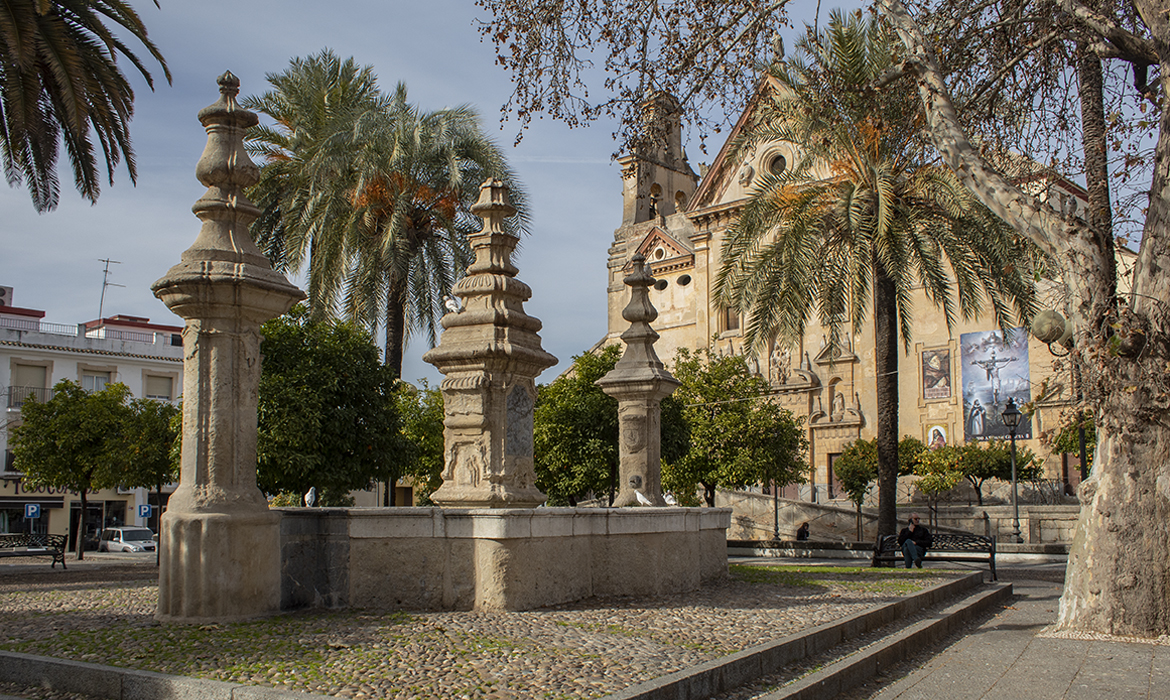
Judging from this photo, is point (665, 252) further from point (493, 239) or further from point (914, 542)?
point (493, 239)

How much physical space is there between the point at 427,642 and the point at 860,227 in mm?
12779

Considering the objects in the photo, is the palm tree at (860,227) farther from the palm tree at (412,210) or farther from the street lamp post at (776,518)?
the street lamp post at (776,518)

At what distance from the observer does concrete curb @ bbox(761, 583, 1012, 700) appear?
241 inches

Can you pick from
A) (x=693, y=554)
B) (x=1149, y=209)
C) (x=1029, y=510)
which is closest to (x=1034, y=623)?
(x=693, y=554)

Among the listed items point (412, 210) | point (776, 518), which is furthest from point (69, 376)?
point (776, 518)

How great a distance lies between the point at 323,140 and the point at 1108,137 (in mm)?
13344

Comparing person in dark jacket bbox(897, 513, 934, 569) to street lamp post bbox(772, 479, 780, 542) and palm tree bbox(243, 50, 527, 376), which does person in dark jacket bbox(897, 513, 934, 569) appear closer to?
palm tree bbox(243, 50, 527, 376)

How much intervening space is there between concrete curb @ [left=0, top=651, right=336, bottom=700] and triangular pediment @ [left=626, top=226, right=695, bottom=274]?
4470cm

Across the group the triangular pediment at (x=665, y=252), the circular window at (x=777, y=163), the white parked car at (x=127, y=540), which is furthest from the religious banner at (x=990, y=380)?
the white parked car at (x=127, y=540)

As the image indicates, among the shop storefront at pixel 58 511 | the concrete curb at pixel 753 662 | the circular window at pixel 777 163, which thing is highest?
the circular window at pixel 777 163

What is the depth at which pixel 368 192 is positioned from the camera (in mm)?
19234

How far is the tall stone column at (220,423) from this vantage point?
762 centimetres

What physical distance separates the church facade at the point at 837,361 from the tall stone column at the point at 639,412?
18487mm

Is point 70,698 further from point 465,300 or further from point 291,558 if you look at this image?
point 465,300
